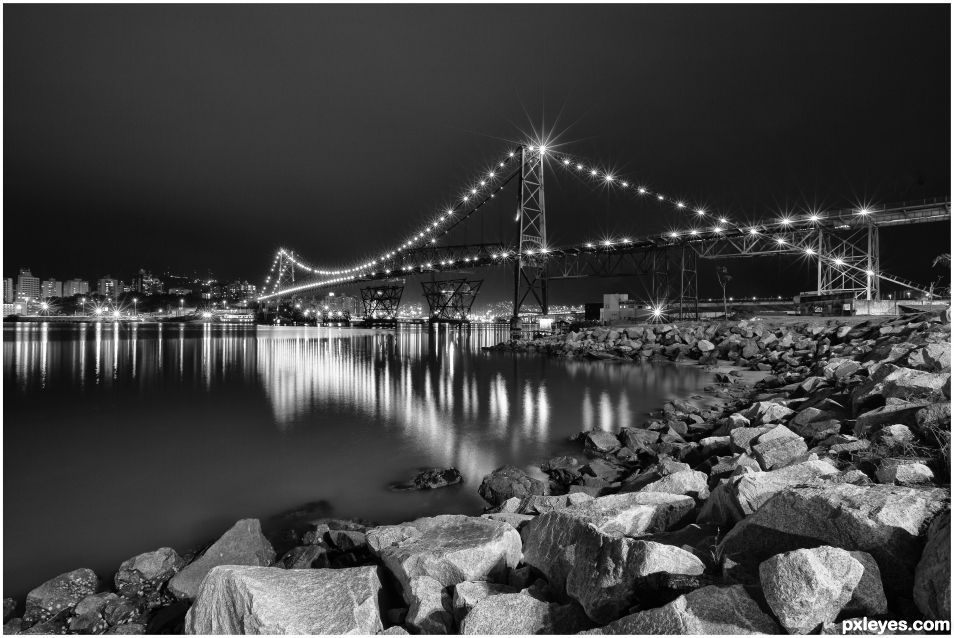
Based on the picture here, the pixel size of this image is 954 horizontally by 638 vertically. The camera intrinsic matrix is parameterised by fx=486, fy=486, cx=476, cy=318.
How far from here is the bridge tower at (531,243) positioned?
3812cm

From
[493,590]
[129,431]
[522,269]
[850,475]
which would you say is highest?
[522,269]

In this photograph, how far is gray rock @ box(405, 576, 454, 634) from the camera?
309 centimetres

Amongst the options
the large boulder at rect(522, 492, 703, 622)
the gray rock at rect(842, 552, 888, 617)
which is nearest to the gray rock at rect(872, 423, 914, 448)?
the large boulder at rect(522, 492, 703, 622)

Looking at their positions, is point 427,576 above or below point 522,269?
below

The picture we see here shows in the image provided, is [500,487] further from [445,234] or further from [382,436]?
[445,234]

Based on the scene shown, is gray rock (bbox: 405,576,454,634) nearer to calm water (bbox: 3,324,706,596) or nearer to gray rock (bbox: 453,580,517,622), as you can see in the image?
gray rock (bbox: 453,580,517,622)

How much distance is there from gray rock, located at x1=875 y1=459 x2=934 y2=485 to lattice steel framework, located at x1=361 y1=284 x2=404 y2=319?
9217cm

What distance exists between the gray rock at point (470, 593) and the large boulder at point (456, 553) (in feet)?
0.45

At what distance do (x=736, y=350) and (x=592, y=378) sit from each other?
8467mm

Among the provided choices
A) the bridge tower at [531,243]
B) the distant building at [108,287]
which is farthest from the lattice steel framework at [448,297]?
the distant building at [108,287]

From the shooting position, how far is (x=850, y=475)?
12.0 ft

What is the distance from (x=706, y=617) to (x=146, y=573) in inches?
184

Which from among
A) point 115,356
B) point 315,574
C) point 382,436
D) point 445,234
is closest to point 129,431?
point 382,436

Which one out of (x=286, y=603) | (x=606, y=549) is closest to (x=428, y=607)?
(x=286, y=603)
